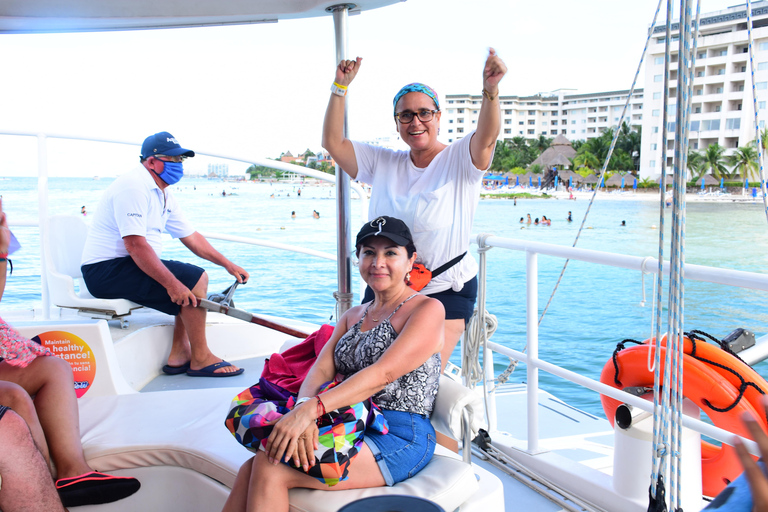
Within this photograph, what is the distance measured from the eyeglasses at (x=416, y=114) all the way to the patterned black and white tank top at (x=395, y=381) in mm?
659

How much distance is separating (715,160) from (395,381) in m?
55.5

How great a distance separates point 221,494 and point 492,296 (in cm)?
1569

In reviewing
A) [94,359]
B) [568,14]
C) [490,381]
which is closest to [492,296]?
[490,381]

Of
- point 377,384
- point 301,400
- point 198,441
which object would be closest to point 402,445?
point 377,384

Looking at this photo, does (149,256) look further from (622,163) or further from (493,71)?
(622,163)

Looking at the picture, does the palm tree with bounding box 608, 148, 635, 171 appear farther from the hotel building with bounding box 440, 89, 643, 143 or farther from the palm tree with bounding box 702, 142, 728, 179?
the hotel building with bounding box 440, 89, 643, 143

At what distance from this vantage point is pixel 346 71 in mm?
2227

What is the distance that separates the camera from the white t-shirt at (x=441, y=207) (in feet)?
6.68

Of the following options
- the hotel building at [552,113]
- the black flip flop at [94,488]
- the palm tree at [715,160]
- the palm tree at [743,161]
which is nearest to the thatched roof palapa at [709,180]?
the palm tree at [715,160]

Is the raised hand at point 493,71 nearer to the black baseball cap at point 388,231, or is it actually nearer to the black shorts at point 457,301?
the black baseball cap at point 388,231

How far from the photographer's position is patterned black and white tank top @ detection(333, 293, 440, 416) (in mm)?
1702

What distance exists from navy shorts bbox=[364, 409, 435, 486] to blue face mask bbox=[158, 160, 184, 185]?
1961mm

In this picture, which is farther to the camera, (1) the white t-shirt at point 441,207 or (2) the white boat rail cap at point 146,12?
(2) the white boat rail cap at point 146,12

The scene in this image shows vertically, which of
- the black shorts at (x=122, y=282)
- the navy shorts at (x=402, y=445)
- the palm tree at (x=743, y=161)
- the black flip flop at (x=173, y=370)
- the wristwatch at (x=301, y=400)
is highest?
the palm tree at (x=743, y=161)
